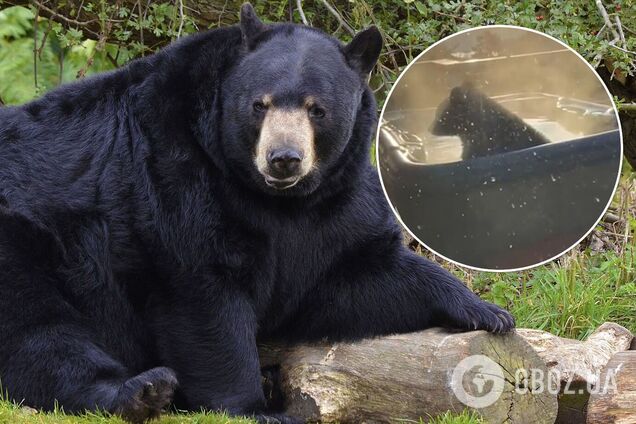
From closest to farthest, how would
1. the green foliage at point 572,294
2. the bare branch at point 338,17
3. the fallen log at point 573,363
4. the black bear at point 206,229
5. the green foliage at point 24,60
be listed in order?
the black bear at point 206,229
the fallen log at point 573,363
the green foliage at point 572,294
the bare branch at point 338,17
the green foliage at point 24,60

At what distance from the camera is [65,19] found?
7.27 meters

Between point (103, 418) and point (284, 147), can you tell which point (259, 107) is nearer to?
point (284, 147)

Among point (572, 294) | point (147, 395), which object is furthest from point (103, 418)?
point (572, 294)

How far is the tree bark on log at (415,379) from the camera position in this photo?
4473 millimetres

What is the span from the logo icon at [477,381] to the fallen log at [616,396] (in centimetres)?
56

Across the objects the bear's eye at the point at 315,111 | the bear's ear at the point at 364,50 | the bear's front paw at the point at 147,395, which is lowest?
the bear's front paw at the point at 147,395

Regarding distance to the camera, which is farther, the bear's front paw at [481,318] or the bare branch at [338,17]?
the bare branch at [338,17]

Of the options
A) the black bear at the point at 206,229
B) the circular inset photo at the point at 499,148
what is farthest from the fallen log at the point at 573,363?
the circular inset photo at the point at 499,148

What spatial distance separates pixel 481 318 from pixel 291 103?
4.72 ft

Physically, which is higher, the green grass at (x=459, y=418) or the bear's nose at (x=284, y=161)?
the bear's nose at (x=284, y=161)

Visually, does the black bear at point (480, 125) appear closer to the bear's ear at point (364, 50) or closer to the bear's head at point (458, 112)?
the bear's head at point (458, 112)

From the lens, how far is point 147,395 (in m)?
4.04

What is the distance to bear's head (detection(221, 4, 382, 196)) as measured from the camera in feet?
14.4

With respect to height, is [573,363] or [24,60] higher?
[24,60]
